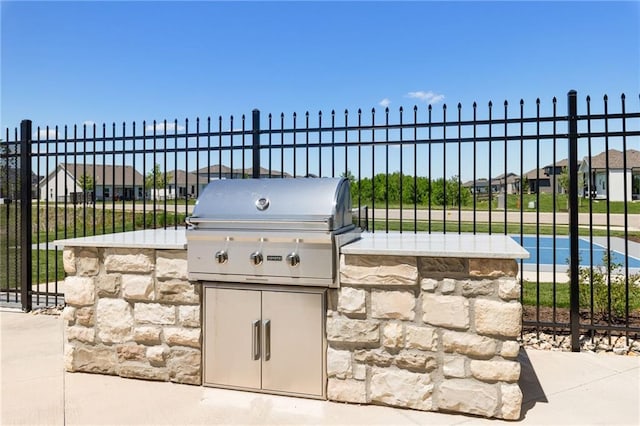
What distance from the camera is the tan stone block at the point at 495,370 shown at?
2648 mm

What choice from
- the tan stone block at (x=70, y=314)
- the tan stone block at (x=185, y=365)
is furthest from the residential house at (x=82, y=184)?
the tan stone block at (x=185, y=365)

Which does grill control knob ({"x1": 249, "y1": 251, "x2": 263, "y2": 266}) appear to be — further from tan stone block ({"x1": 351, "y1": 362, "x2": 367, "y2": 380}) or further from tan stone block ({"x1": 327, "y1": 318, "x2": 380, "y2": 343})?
tan stone block ({"x1": 351, "y1": 362, "x2": 367, "y2": 380})

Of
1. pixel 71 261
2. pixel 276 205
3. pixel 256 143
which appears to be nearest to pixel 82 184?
pixel 256 143

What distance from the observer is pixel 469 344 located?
2.71m

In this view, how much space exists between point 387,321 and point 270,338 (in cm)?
79

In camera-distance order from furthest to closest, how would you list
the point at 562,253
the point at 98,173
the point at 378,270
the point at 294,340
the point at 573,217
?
the point at 98,173, the point at 562,253, the point at 573,217, the point at 294,340, the point at 378,270

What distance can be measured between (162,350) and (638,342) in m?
4.36

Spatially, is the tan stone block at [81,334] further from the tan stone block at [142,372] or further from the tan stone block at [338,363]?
the tan stone block at [338,363]

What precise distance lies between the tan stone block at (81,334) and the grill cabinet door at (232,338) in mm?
987

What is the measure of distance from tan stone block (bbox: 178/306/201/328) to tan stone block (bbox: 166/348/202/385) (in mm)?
189

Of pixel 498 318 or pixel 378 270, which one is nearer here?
pixel 498 318

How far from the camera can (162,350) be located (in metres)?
3.28

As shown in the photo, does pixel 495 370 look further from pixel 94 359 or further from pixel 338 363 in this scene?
pixel 94 359

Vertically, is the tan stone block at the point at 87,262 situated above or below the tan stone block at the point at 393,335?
above
